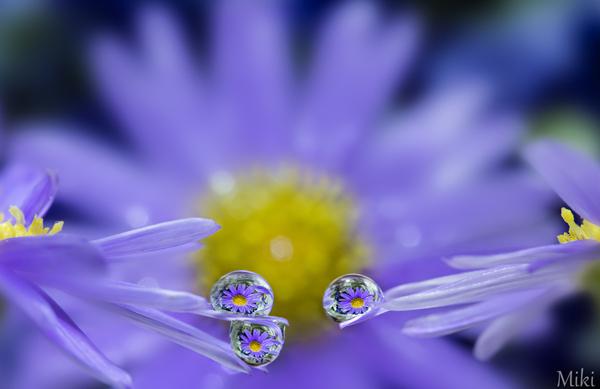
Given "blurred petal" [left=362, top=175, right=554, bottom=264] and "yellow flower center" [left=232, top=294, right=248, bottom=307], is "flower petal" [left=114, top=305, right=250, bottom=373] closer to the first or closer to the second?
"yellow flower center" [left=232, top=294, right=248, bottom=307]

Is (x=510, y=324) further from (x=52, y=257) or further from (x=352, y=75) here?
(x=352, y=75)

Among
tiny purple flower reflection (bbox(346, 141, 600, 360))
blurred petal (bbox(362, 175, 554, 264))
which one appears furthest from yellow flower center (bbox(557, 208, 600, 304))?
blurred petal (bbox(362, 175, 554, 264))

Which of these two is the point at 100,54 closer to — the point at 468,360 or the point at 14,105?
the point at 14,105

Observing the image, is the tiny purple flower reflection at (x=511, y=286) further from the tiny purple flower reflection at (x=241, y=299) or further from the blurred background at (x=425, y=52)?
the blurred background at (x=425, y=52)

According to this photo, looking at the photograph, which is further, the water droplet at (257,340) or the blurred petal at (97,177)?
the blurred petal at (97,177)

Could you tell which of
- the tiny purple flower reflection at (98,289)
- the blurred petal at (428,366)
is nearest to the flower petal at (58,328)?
the tiny purple flower reflection at (98,289)

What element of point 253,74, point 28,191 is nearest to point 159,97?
point 253,74
